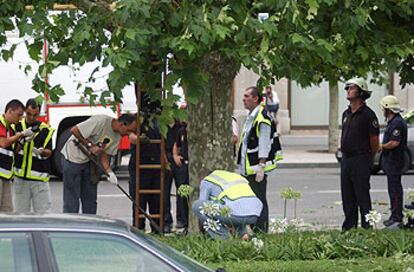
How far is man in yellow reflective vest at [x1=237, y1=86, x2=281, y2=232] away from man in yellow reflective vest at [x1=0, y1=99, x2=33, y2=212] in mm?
2458

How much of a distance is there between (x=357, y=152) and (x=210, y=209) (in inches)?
140

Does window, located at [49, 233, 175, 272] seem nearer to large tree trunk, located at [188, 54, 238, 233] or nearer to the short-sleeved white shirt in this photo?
large tree trunk, located at [188, 54, 238, 233]

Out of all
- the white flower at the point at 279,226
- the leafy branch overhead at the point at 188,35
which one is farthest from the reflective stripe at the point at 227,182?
the leafy branch overhead at the point at 188,35

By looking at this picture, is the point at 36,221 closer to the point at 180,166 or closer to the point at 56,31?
the point at 56,31

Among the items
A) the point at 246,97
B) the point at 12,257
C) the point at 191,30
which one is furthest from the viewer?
the point at 246,97

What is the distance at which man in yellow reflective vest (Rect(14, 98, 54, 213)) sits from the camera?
12148mm

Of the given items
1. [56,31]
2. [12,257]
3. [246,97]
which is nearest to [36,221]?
[12,257]

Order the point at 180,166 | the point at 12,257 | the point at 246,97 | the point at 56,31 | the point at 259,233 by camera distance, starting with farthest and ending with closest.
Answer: the point at 180,166 → the point at 246,97 → the point at 259,233 → the point at 56,31 → the point at 12,257

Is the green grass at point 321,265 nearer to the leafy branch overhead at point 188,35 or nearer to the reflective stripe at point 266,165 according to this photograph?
the leafy branch overhead at point 188,35

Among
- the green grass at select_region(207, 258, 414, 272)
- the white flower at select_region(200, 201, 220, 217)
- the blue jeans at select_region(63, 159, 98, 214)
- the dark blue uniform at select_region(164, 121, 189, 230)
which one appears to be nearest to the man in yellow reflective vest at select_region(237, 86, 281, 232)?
the dark blue uniform at select_region(164, 121, 189, 230)

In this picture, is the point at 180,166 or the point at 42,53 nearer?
the point at 42,53

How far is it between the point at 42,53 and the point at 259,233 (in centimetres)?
280

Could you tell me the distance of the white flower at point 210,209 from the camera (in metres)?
9.10

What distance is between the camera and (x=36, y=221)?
18.5 ft
